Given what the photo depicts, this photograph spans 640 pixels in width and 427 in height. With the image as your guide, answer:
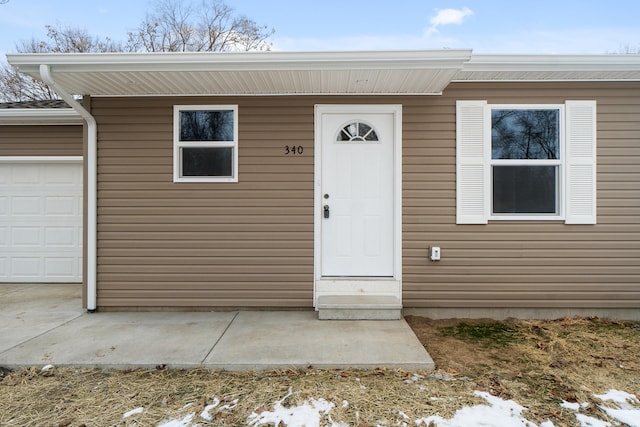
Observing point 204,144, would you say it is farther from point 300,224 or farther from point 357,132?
point 357,132

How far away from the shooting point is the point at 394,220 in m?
3.89

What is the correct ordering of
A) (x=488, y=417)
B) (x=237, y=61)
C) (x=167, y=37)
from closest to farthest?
(x=488, y=417) → (x=237, y=61) → (x=167, y=37)

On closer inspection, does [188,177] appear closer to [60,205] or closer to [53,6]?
[60,205]

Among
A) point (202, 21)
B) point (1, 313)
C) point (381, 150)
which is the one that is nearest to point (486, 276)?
point (381, 150)

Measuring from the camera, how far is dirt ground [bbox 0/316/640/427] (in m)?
2.09

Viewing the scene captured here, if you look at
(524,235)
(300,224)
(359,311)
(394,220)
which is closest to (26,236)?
(300,224)

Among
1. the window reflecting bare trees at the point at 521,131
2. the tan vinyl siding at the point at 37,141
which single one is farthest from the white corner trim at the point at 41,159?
the window reflecting bare trees at the point at 521,131

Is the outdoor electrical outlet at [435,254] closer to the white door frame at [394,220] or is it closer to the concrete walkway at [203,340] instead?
the white door frame at [394,220]

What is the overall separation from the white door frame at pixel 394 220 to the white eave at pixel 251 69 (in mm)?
294

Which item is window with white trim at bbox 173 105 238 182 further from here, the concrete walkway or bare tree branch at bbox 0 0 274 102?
bare tree branch at bbox 0 0 274 102

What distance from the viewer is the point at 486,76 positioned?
3.71m

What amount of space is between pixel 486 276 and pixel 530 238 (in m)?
0.64

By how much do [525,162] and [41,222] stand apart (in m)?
6.79

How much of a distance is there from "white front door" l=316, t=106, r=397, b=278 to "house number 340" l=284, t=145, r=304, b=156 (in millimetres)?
247
